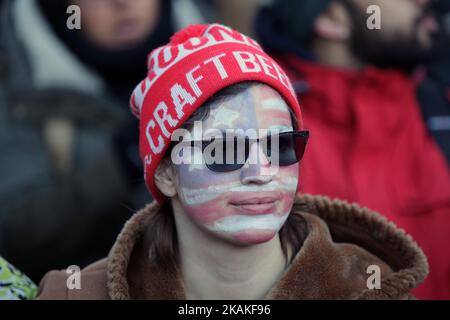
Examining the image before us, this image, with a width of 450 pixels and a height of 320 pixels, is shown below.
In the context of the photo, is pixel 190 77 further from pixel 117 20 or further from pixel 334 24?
pixel 117 20

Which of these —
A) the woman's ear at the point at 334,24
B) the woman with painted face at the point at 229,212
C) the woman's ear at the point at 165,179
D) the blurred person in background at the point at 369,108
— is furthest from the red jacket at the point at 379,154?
the woman's ear at the point at 165,179

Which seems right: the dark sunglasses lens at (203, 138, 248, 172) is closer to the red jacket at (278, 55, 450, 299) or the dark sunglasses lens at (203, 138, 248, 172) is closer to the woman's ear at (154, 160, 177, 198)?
the woman's ear at (154, 160, 177, 198)

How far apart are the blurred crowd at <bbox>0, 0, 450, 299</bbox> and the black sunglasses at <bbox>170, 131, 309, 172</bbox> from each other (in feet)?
4.22

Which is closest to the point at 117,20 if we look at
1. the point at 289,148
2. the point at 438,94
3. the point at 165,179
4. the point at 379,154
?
the point at 379,154

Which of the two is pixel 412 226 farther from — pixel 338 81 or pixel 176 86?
pixel 176 86

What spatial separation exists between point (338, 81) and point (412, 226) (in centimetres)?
83

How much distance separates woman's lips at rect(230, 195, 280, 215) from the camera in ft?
8.05

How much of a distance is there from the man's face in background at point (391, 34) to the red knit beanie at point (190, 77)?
1.73m

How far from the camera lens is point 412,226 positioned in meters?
3.81

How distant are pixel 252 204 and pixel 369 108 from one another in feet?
5.83

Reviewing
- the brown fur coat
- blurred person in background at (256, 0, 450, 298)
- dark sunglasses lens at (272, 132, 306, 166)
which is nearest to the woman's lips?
dark sunglasses lens at (272, 132, 306, 166)

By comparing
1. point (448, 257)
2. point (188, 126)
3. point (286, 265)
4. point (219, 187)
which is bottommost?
point (448, 257)

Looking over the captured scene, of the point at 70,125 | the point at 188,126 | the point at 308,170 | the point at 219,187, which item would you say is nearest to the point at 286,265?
the point at 219,187

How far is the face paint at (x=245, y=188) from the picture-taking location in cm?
245
